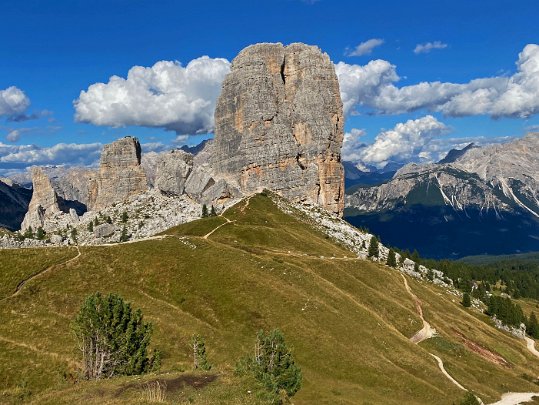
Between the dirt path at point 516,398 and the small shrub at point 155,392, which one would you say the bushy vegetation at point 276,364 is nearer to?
the small shrub at point 155,392

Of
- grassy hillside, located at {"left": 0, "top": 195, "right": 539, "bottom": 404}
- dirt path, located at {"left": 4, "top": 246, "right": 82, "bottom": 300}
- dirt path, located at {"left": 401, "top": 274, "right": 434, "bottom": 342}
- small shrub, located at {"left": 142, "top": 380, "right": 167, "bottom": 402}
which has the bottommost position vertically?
dirt path, located at {"left": 401, "top": 274, "right": 434, "bottom": 342}

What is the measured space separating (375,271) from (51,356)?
98.8 m

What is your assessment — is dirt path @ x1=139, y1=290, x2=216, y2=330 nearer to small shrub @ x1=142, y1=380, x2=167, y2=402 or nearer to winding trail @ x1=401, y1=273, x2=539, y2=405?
winding trail @ x1=401, y1=273, x2=539, y2=405

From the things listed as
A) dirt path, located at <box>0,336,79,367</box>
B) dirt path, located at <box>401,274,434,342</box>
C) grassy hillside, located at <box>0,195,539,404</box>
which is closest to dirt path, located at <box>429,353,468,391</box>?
grassy hillside, located at <box>0,195,539,404</box>

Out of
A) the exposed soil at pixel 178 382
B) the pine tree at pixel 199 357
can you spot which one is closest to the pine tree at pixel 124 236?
the pine tree at pixel 199 357

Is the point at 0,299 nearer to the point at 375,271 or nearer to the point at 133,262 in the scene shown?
the point at 133,262

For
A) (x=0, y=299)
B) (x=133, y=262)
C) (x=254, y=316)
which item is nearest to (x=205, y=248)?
(x=133, y=262)

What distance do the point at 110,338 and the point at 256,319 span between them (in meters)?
40.5

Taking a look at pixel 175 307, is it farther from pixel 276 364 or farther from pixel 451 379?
pixel 451 379

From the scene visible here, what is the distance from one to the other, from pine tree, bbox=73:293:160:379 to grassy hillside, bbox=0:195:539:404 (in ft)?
18.0

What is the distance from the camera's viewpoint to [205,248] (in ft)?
390

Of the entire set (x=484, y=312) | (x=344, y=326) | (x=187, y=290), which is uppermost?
(x=187, y=290)

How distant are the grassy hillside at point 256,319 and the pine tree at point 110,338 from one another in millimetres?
5485

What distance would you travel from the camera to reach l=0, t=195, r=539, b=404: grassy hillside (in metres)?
74.6
